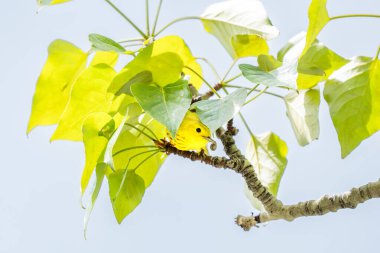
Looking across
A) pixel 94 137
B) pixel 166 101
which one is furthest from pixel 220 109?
pixel 94 137

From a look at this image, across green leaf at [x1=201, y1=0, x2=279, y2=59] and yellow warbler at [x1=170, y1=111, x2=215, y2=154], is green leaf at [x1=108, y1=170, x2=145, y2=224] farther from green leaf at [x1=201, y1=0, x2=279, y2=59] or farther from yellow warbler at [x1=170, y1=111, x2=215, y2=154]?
green leaf at [x1=201, y1=0, x2=279, y2=59]

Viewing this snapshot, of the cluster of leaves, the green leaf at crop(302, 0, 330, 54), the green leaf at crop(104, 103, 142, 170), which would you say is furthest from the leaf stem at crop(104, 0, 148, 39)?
the green leaf at crop(302, 0, 330, 54)

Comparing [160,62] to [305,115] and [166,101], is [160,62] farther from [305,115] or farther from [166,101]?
[305,115]

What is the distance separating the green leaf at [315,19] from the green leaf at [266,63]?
0.24 ft

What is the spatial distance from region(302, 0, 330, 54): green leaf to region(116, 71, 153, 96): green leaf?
0.16 meters

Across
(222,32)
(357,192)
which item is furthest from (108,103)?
(357,192)

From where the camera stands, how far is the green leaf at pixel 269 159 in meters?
0.81

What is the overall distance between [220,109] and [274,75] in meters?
0.07

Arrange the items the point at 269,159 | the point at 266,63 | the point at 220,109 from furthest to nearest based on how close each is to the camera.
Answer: the point at 269,159 → the point at 266,63 → the point at 220,109

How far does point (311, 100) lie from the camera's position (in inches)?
28.9

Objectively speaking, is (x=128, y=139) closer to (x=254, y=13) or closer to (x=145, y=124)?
(x=145, y=124)

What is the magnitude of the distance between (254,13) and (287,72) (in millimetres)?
99

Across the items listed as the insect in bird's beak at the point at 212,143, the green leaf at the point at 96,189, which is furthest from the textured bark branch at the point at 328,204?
the green leaf at the point at 96,189

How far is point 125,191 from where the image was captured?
0.74m
